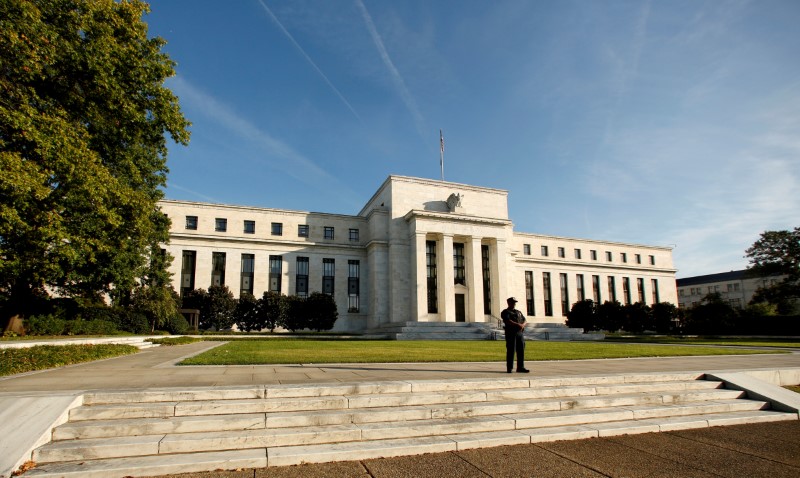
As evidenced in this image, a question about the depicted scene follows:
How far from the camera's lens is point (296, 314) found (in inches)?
1785

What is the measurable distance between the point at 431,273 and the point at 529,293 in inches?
778

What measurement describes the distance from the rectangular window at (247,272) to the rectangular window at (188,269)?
5.22 m

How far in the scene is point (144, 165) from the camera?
83.6 ft

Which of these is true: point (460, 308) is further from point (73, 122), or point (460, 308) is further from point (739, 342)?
point (73, 122)

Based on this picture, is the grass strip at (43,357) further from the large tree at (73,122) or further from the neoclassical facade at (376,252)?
the neoclassical facade at (376,252)

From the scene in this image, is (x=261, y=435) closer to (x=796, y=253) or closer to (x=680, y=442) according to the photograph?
(x=680, y=442)

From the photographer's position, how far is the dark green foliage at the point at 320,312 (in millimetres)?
45625

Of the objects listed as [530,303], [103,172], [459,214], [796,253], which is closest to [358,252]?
[459,214]

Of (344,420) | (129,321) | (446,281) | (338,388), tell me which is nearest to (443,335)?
(446,281)

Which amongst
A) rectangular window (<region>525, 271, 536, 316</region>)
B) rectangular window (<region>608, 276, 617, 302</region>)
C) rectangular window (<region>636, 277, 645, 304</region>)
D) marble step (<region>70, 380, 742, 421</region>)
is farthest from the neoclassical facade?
marble step (<region>70, 380, 742, 421</region>)

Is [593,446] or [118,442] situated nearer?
[118,442]

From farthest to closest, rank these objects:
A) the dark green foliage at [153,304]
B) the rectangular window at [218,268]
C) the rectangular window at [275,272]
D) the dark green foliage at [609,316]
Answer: the dark green foliage at [609,316]
the rectangular window at [275,272]
the rectangular window at [218,268]
the dark green foliage at [153,304]

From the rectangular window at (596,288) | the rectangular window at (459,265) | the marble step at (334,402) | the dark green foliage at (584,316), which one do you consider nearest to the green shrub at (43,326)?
the marble step at (334,402)

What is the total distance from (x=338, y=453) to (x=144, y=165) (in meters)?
25.4
